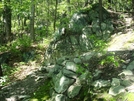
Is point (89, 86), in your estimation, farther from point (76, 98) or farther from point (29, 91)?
point (29, 91)

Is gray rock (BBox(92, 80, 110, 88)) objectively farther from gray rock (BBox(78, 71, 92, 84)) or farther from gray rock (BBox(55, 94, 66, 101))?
gray rock (BBox(55, 94, 66, 101))

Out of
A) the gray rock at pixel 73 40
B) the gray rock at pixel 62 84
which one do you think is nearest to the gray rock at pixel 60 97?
the gray rock at pixel 62 84

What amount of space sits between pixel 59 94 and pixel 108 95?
4.91ft

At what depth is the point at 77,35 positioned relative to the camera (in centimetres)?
1316

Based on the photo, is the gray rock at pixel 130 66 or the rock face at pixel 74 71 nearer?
the rock face at pixel 74 71

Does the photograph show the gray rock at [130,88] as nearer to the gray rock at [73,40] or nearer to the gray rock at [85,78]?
the gray rock at [85,78]

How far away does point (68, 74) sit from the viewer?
20.9 ft

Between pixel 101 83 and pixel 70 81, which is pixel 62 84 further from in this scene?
pixel 101 83

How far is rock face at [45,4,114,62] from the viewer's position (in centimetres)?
1252

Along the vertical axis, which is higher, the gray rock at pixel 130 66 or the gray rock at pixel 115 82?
the gray rock at pixel 130 66

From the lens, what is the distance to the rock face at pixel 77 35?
41.1 feet

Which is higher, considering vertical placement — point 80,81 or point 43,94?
point 80,81

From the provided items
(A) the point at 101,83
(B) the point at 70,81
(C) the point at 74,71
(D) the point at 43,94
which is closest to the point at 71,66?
(C) the point at 74,71

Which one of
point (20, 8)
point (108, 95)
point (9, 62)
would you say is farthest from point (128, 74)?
point (9, 62)
